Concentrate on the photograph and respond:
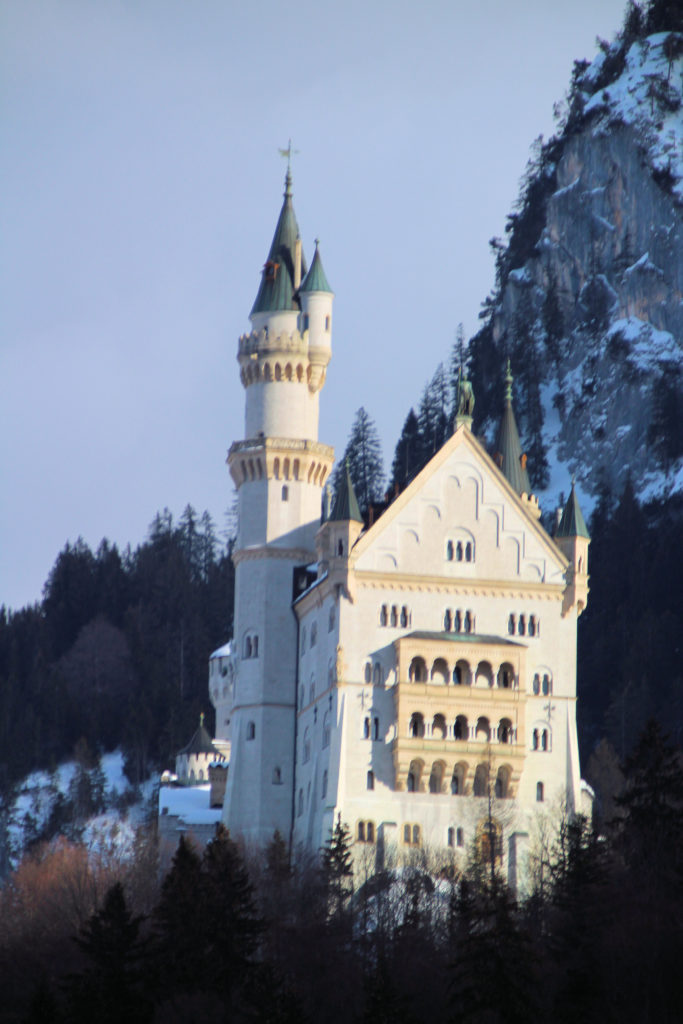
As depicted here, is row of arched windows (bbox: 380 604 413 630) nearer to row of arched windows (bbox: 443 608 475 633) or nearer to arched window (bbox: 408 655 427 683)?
row of arched windows (bbox: 443 608 475 633)

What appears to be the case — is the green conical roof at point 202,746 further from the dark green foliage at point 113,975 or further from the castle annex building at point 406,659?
the dark green foliage at point 113,975

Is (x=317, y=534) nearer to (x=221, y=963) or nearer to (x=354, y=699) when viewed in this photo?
(x=354, y=699)

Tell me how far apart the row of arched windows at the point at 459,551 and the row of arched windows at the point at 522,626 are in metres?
3.00

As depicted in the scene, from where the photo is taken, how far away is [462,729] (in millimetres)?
105250

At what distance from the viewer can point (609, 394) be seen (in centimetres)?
17475

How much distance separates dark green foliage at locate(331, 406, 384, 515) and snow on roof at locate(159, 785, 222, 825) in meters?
52.8

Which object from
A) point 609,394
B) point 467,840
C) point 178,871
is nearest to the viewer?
point 178,871

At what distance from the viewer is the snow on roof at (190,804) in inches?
4520

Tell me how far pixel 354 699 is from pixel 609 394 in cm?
7372

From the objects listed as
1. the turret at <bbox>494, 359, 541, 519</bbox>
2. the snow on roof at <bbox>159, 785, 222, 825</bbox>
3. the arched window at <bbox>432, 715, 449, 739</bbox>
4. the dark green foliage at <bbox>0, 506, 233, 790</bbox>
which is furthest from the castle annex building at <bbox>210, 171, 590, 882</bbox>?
the dark green foliage at <bbox>0, 506, 233, 790</bbox>

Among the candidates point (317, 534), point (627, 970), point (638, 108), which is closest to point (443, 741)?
point (317, 534)

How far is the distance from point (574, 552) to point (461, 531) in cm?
517

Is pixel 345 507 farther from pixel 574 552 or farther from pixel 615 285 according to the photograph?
pixel 615 285

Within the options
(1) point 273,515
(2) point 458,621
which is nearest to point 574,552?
(2) point 458,621
